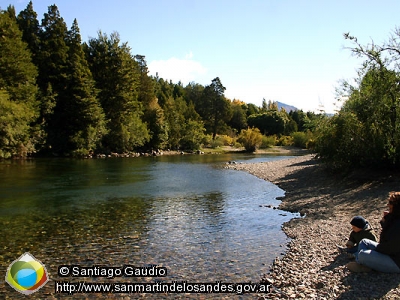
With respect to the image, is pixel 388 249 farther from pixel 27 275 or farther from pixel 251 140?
pixel 251 140

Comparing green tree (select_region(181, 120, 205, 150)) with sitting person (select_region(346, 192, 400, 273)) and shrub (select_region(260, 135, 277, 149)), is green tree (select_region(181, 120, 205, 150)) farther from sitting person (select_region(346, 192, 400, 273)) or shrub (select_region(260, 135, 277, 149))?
sitting person (select_region(346, 192, 400, 273))

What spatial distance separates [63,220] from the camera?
1472 cm

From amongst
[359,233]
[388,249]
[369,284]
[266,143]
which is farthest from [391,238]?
[266,143]

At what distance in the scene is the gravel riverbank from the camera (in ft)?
23.5

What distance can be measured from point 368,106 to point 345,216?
8.51m

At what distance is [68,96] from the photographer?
52.9 meters

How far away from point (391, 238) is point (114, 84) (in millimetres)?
59612

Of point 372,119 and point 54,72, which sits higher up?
point 54,72

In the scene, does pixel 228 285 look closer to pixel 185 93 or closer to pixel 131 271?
pixel 131 271

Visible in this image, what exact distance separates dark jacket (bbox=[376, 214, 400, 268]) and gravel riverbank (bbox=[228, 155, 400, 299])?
453 millimetres

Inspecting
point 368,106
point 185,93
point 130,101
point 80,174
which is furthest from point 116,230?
point 185,93

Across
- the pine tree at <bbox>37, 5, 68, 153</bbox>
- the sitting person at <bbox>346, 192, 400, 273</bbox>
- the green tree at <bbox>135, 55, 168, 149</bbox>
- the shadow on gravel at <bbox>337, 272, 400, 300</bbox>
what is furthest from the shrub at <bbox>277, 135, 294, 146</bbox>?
the shadow on gravel at <bbox>337, 272, 400, 300</bbox>
